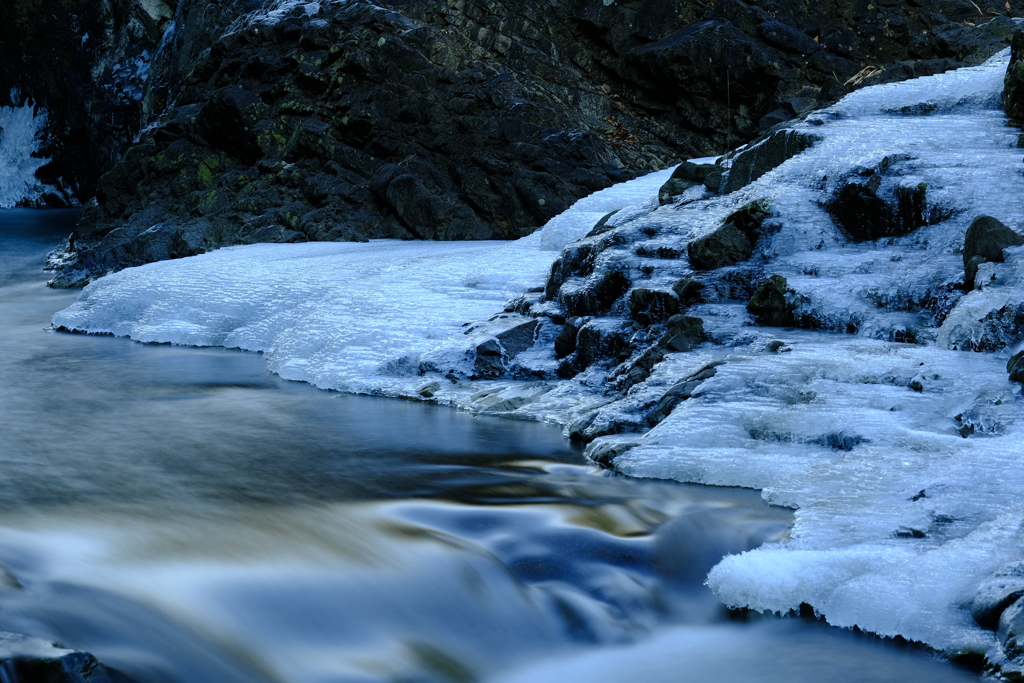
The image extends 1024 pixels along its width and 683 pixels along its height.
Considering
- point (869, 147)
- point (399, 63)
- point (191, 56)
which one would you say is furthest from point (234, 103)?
point (869, 147)

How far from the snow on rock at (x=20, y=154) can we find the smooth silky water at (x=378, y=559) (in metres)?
34.3

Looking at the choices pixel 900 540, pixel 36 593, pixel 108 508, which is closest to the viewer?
pixel 36 593

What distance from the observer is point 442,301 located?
10.3 metres

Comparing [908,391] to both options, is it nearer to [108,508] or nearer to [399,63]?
[108,508]

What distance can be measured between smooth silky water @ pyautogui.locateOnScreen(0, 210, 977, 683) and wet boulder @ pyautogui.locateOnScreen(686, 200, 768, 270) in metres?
2.28

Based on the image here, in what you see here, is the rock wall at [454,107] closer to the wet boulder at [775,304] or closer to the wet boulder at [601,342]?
the wet boulder at [601,342]

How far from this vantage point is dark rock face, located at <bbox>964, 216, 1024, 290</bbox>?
6812 millimetres

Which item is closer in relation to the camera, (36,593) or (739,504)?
(36,593)

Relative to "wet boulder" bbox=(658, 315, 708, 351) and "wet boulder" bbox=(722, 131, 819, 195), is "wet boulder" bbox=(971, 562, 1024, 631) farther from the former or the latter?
"wet boulder" bbox=(722, 131, 819, 195)

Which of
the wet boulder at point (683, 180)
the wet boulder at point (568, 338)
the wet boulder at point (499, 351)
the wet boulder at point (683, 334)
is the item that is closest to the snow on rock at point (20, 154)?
the wet boulder at point (683, 180)

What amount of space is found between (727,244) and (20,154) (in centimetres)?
3709

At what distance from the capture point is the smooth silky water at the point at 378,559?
12.3 ft

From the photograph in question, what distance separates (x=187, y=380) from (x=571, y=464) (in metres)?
4.84

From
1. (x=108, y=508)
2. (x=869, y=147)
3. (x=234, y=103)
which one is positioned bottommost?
(x=108, y=508)
